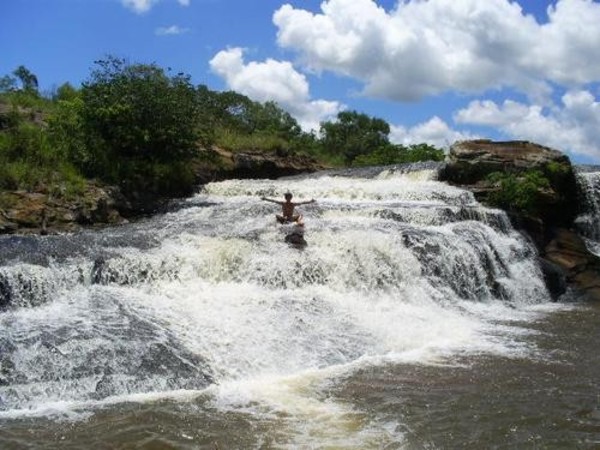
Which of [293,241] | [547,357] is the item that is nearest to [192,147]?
[293,241]

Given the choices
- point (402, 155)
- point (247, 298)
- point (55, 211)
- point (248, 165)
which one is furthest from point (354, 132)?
point (247, 298)

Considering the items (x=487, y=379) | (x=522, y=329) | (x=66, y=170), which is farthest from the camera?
(x=66, y=170)

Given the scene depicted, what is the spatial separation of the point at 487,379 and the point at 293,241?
560cm

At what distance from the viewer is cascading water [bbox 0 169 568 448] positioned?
7.58m

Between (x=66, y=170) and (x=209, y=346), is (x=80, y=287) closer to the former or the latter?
(x=209, y=346)

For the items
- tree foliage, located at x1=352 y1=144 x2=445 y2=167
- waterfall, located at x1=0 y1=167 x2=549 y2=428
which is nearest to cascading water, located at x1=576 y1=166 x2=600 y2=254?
waterfall, located at x1=0 y1=167 x2=549 y2=428

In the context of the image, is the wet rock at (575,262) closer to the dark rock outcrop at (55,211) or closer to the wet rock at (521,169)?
the wet rock at (521,169)

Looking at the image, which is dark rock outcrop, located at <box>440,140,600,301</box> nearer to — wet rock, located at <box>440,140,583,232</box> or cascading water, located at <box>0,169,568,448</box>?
wet rock, located at <box>440,140,583,232</box>

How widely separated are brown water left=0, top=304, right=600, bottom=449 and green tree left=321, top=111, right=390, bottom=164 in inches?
1824

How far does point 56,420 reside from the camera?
6.68 m

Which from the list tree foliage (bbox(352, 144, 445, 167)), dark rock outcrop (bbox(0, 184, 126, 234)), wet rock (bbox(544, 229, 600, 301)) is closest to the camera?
dark rock outcrop (bbox(0, 184, 126, 234))

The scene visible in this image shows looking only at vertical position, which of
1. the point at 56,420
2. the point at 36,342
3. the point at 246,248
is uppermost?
the point at 246,248

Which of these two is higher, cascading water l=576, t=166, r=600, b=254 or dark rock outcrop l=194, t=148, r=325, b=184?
dark rock outcrop l=194, t=148, r=325, b=184

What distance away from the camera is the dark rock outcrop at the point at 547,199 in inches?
651
